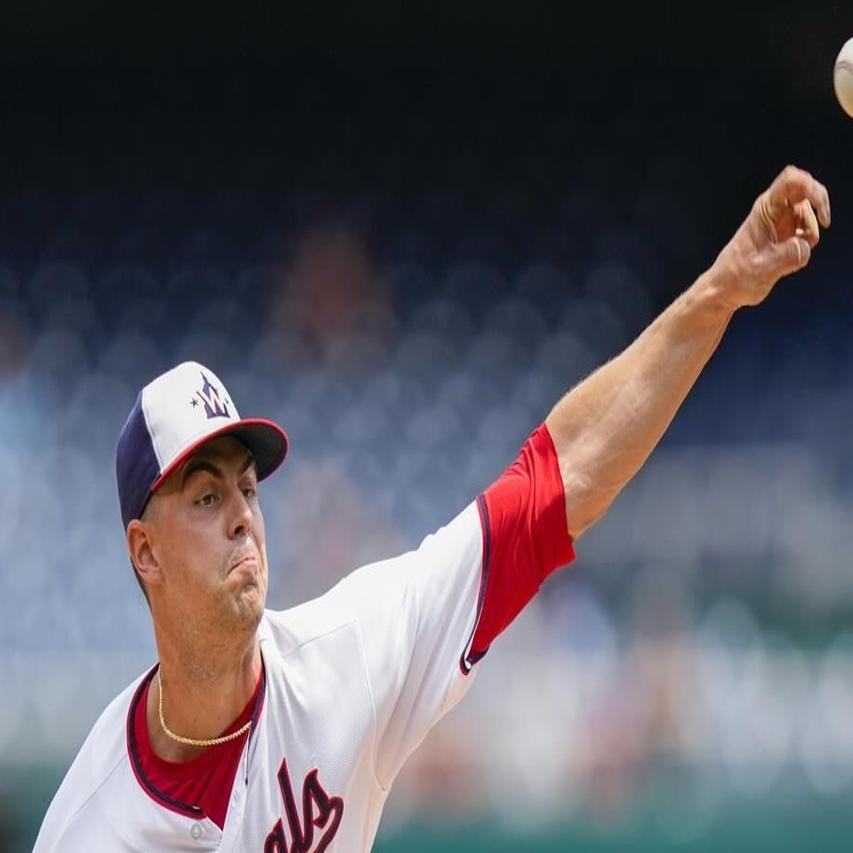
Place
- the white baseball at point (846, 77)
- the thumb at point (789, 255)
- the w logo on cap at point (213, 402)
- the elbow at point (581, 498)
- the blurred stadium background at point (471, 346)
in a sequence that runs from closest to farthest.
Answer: the thumb at point (789, 255) < the elbow at point (581, 498) < the w logo on cap at point (213, 402) < the white baseball at point (846, 77) < the blurred stadium background at point (471, 346)

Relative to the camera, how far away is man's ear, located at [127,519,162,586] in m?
2.09

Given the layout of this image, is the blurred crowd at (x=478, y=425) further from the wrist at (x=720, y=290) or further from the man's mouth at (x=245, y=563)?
the wrist at (x=720, y=290)

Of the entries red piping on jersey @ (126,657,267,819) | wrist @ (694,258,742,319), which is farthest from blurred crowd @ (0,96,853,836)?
wrist @ (694,258,742,319)

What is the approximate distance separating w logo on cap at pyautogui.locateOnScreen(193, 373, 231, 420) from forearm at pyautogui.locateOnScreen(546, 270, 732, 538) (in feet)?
1.55

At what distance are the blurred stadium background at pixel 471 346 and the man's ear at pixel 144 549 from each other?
9.05ft

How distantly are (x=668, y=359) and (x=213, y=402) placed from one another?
643 mm

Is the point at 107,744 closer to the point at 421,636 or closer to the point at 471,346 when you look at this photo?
the point at 421,636

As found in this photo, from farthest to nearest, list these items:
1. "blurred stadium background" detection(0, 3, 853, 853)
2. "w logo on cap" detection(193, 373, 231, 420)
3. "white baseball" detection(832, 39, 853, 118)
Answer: "blurred stadium background" detection(0, 3, 853, 853) < "white baseball" detection(832, 39, 853, 118) < "w logo on cap" detection(193, 373, 231, 420)

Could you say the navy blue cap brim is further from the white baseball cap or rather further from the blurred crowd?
the blurred crowd

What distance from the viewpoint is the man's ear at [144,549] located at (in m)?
2.09

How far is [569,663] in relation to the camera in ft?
15.8

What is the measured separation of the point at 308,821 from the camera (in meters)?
1.97

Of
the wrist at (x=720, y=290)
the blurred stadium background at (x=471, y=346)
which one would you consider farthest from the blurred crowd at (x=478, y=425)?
the wrist at (x=720, y=290)

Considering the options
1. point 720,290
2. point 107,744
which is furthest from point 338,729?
point 720,290
